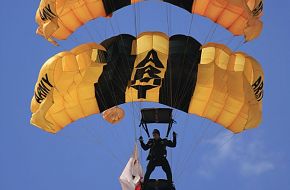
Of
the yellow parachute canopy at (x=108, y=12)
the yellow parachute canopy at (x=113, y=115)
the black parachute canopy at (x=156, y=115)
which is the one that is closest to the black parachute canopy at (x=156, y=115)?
the black parachute canopy at (x=156, y=115)

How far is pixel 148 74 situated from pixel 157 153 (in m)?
2.23

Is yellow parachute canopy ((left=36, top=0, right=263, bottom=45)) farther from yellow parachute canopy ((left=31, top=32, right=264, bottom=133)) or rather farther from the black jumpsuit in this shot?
the black jumpsuit

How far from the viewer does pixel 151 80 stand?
25.0m

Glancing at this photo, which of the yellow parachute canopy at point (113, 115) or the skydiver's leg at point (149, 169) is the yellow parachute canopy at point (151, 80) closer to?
the yellow parachute canopy at point (113, 115)

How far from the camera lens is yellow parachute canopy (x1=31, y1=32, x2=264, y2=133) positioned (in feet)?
78.9

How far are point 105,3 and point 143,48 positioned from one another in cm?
215

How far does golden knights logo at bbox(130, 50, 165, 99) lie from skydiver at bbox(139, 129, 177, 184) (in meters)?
1.58

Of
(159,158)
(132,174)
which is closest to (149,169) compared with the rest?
(159,158)

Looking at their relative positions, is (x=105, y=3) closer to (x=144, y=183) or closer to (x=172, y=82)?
(x=172, y=82)

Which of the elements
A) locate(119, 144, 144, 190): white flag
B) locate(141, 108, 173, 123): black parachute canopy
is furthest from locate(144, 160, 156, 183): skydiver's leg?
locate(141, 108, 173, 123): black parachute canopy

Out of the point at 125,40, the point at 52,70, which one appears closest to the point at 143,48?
the point at 125,40

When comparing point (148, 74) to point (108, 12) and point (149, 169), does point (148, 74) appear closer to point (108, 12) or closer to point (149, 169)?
point (108, 12)

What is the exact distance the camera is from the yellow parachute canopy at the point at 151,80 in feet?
78.9

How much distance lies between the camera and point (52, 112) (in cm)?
2506
